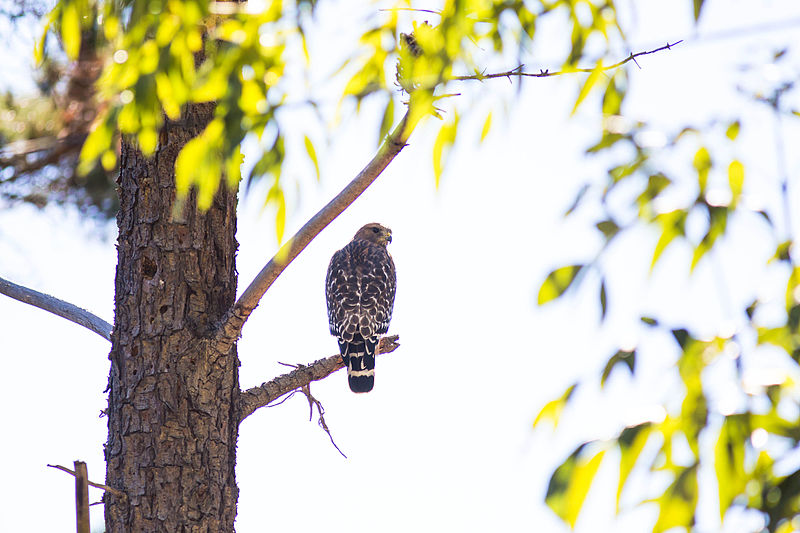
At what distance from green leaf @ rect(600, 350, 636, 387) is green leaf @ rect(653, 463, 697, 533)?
22 centimetres

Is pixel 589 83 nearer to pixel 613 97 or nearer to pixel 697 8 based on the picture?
pixel 613 97

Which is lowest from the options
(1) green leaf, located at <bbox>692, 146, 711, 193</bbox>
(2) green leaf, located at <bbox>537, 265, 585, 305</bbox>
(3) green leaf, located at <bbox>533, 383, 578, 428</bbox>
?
(3) green leaf, located at <bbox>533, 383, 578, 428</bbox>

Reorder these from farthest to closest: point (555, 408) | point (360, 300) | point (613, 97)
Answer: point (360, 300), point (613, 97), point (555, 408)

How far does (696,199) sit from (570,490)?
0.64 metres

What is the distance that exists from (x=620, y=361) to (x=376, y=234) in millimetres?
5021

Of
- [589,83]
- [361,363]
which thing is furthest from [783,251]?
[361,363]

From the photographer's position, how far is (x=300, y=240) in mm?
3041

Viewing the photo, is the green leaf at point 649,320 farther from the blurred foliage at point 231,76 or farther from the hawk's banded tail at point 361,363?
the hawk's banded tail at point 361,363

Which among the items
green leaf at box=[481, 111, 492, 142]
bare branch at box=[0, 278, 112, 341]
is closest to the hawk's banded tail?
bare branch at box=[0, 278, 112, 341]

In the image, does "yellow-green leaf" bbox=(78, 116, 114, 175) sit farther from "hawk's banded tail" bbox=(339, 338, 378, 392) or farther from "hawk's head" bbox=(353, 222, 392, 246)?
"hawk's head" bbox=(353, 222, 392, 246)

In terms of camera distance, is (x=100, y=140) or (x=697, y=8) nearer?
(x=697, y=8)

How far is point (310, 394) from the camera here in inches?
155

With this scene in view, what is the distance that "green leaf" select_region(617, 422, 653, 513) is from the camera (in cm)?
163

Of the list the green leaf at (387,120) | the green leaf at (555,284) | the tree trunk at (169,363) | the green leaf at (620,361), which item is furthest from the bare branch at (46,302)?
the green leaf at (620,361)
